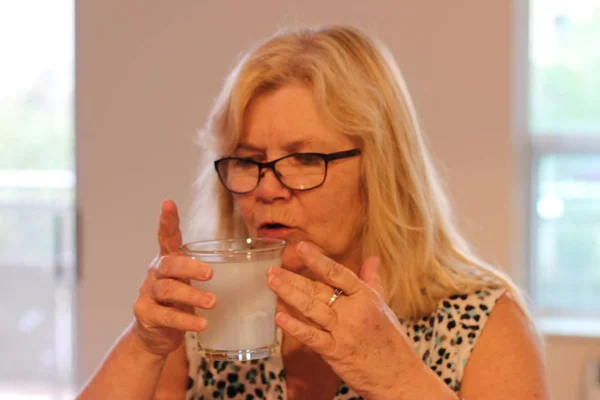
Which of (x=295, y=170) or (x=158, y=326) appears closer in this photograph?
(x=158, y=326)

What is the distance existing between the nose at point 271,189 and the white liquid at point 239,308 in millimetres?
304

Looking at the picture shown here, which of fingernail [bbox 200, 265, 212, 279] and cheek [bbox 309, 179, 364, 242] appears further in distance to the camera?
cheek [bbox 309, 179, 364, 242]

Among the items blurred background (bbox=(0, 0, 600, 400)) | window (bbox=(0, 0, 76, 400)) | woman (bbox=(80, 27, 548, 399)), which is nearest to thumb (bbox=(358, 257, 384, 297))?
woman (bbox=(80, 27, 548, 399))

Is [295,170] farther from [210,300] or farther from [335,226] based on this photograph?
[210,300]

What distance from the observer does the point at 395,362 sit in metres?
1.34

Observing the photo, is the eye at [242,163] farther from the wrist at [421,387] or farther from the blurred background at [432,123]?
the blurred background at [432,123]

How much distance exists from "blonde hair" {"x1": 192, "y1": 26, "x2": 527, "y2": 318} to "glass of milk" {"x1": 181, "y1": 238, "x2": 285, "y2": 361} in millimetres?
416

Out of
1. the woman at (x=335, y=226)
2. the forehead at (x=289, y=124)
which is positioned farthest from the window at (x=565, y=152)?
the forehead at (x=289, y=124)

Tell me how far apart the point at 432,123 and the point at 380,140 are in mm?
1291

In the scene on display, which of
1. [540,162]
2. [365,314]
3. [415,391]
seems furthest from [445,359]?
[540,162]

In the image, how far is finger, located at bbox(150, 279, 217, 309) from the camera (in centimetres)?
129

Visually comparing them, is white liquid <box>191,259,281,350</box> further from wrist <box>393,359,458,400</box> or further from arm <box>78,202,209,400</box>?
wrist <box>393,359,458,400</box>

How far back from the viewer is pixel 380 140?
5.67ft

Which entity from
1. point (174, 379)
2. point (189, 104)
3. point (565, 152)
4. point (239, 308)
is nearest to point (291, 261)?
point (239, 308)
